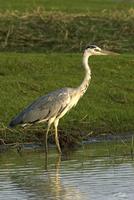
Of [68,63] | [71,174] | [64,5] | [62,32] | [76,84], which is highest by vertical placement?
[64,5]

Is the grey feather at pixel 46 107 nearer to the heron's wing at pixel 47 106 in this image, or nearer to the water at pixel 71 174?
the heron's wing at pixel 47 106

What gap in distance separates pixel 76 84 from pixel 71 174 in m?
6.11

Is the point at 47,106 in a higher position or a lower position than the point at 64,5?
lower

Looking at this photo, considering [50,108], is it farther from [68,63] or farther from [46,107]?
[68,63]

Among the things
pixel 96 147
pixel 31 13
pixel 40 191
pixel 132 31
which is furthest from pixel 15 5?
pixel 40 191

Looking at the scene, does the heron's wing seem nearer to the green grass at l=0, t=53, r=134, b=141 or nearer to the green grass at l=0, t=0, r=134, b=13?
the green grass at l=0, t=53, r=134, b=141

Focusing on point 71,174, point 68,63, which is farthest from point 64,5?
point 71,174

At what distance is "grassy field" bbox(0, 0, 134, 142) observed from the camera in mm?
17344

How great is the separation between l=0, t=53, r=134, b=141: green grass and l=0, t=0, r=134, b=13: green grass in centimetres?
714

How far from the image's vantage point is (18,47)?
904 inches

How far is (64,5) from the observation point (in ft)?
103

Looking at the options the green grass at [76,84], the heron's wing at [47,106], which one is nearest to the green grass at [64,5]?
the green grass at [76,84]

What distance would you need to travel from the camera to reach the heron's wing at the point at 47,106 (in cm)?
1546

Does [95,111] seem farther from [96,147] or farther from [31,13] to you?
[31,13]
